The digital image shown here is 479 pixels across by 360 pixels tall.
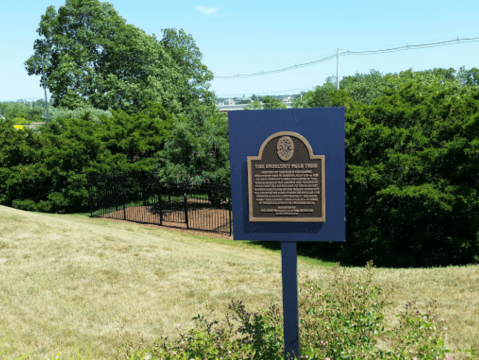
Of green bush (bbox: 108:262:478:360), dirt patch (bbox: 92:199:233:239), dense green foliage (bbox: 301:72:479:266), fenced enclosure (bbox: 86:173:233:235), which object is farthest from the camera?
fenced enclosure (bbox: 86:173:233:235)

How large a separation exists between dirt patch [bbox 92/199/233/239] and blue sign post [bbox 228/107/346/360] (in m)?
10.4

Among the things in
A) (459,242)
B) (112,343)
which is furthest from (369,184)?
(112,343)

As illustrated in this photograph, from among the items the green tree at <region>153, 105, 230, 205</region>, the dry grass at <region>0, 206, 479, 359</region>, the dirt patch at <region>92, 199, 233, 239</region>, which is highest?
the green tree at <region>153, 105, 230, 205</region>

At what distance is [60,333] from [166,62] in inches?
1368

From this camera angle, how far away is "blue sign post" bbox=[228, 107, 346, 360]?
13.6 ft

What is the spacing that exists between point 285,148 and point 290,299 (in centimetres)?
156

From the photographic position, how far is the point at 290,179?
430cm

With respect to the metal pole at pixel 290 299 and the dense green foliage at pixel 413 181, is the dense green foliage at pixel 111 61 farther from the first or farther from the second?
the metal pole at pixel 290 299

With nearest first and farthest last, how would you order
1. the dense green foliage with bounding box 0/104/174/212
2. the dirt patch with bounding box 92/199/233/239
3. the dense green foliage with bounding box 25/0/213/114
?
the dirt patch with bounding box 92/199/233/239 → the dense green foliage with bounding box 0/104/174/212 → the dense green foliage with bounding box 25/0/213/114

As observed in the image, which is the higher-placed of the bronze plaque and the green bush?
the bronze plaque

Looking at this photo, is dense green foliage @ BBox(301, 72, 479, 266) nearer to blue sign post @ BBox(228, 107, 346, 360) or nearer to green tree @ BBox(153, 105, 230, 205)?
green tree @ BBox(153, 105, 230, 205)

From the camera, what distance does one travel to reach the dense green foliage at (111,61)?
36625mm

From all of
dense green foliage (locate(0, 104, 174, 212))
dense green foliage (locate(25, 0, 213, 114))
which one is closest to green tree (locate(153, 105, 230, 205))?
dense green foliage (locate(0, 104, 174, 212))

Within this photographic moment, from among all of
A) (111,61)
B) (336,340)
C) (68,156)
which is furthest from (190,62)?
(336,340)
